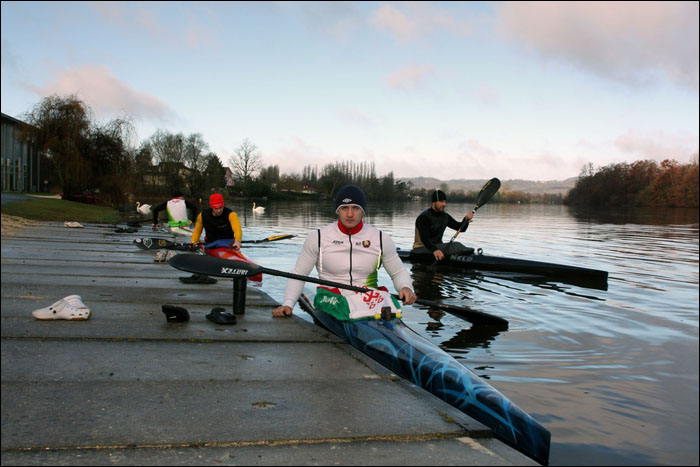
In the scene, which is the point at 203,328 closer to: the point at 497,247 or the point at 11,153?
the point at 497,247

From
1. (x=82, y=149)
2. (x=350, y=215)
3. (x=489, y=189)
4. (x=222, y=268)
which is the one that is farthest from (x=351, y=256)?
(x=82, y=149)

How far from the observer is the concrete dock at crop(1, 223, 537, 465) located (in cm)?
279

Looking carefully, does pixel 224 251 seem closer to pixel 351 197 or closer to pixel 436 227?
pixel 351 197

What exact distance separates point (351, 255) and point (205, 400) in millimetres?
2552

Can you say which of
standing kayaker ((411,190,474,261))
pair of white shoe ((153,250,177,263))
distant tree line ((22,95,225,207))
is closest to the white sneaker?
pair of white shoe ((153,250,177,263))

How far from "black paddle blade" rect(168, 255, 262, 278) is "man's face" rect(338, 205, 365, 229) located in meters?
1.12

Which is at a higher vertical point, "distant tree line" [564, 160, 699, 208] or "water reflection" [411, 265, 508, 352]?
"distant tree line" [564, 160, 699, 208]

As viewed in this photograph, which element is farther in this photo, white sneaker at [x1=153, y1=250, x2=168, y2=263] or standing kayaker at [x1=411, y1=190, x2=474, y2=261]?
standing kayaker at [x1=411, y1=190, x2=474, y2=261]

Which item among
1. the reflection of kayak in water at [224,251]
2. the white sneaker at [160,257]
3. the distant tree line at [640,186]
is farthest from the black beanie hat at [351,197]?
the distant tree line at [640,186]

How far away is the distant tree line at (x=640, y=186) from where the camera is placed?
3349 inches

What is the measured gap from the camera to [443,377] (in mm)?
4273

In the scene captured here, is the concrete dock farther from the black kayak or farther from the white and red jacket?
the black kayak

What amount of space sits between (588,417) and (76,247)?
12.6 meters

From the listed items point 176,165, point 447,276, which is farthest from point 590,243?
point 176,165
